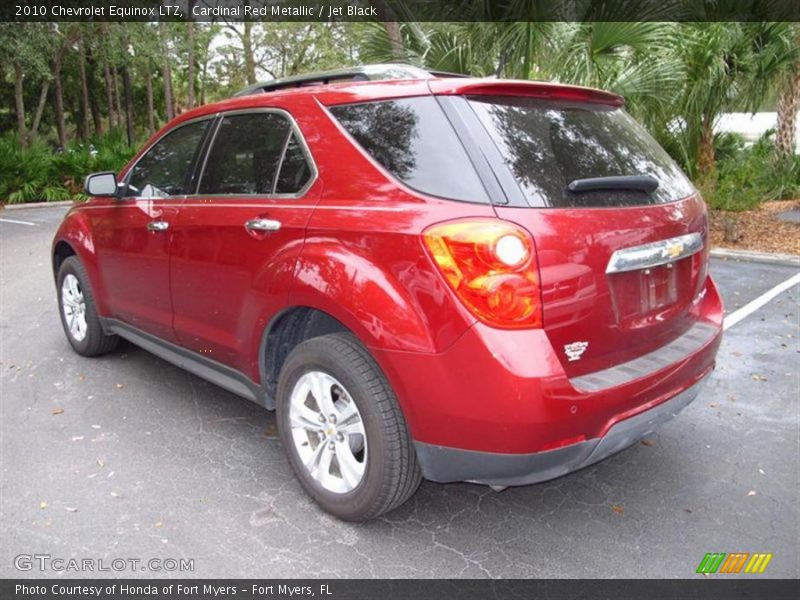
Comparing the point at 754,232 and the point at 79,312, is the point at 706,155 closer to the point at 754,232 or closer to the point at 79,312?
the point at 754,232

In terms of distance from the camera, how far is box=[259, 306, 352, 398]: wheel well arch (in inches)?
122

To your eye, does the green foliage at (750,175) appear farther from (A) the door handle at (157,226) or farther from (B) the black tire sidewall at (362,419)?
(B) the black tire sidewall at (362,419)

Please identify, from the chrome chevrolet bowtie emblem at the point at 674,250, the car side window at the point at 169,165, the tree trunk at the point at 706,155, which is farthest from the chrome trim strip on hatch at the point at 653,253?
the tree trunk at the point at 706,155

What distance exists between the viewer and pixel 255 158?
3381 mm

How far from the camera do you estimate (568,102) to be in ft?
9.88

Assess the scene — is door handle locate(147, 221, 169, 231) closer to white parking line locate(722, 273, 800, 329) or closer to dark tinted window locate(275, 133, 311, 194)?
dark tinted window locate(275, 133, 311, 194)

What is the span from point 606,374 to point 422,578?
106 centimetres

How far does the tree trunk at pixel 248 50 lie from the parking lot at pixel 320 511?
29.4 meters

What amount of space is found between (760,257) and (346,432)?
7.24 metres

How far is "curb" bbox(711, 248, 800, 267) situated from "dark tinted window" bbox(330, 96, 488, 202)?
6.99 m

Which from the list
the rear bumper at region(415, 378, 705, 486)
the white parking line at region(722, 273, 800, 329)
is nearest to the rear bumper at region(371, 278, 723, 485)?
the rear bumper at region(415, 378, 705, 486)

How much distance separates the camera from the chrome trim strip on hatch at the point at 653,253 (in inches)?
101

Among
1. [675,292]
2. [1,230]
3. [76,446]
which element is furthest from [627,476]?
[1,230]

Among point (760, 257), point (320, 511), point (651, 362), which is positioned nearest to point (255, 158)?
point (320, 511)
